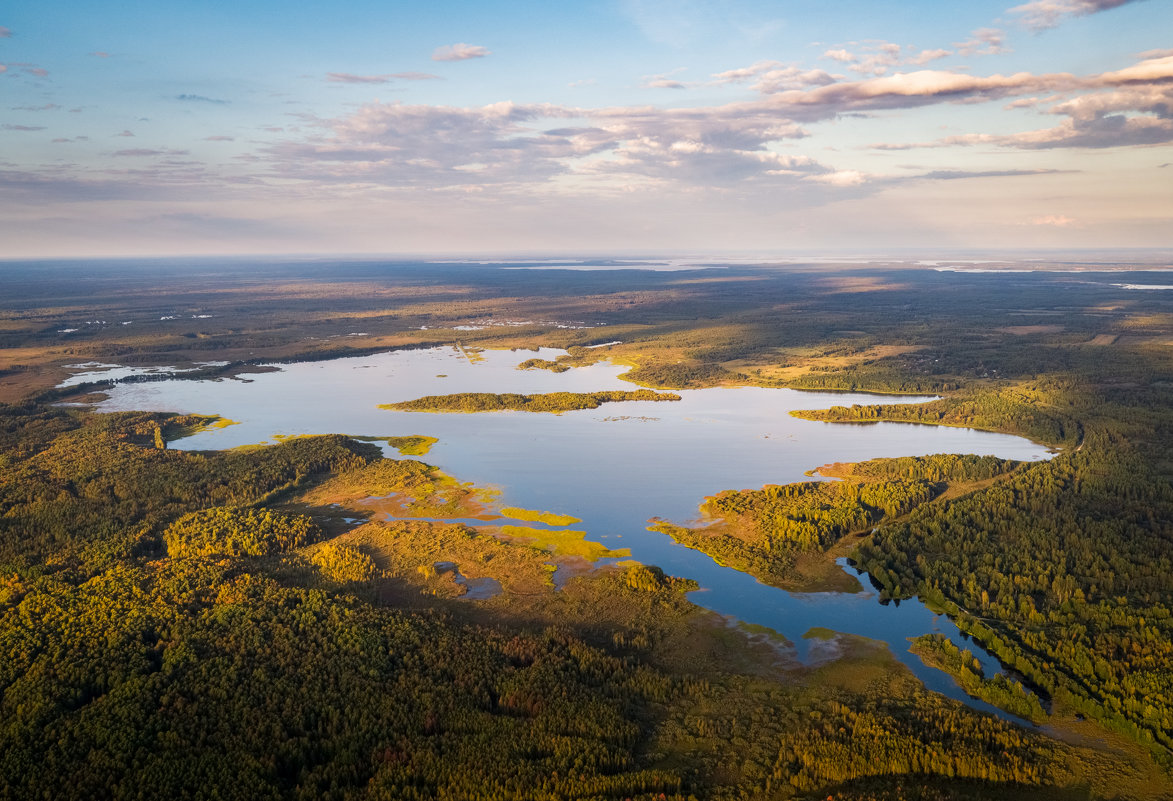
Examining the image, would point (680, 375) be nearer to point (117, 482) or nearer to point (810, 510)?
point (810, 510)

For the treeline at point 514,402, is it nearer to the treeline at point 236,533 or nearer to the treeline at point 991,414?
the treeline at point 991,414

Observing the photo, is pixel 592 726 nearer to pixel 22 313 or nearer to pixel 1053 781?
pixel 1053 781

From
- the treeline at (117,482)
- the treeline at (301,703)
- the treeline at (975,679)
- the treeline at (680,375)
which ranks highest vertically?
the treeline at (680,375)

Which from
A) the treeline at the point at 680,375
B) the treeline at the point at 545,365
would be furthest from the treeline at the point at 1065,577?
the treeline at the point at 545,365

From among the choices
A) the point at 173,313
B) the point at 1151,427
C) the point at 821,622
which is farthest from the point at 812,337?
the point at 173,313

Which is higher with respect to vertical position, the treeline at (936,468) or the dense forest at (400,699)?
the treeline at (936,468)

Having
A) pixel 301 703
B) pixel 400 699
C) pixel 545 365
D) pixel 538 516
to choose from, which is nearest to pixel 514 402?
pixel 545 365
